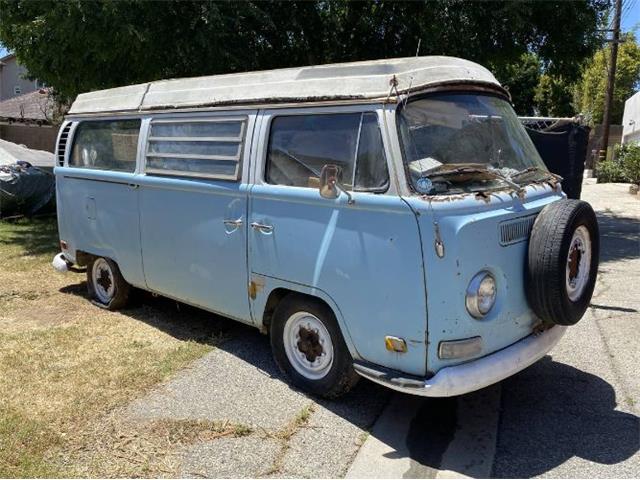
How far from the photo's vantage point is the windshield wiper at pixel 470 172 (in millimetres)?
3699

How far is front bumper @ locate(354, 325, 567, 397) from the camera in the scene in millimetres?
3527

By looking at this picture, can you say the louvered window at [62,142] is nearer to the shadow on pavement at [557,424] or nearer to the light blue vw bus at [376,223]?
the light blue vw bus at [376,223]

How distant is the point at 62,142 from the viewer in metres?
6.79

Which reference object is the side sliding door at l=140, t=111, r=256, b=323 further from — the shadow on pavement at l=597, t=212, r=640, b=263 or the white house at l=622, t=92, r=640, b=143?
the white house at l=622, t=92, r=640, b=143

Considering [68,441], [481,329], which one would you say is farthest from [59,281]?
[481,329]

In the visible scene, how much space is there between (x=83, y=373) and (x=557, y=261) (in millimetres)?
3609

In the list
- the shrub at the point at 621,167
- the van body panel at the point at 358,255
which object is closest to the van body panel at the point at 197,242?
the van body panel at the point at 358,255

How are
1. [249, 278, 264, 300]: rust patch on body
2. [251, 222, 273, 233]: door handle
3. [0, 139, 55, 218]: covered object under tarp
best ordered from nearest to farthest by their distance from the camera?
[251, 222, 273, 233]: door handle < [249, 278, 264, 300]: rust patch on body < [0, 139, 55, 218]: covered object under tarp

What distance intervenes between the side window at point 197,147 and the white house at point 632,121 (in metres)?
25.3

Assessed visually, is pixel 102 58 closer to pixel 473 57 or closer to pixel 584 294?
pixel 473 57

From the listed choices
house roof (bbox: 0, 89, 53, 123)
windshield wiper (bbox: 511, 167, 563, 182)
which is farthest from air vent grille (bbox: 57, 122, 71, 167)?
house roof (bbox: 0, 89, 53, 123)

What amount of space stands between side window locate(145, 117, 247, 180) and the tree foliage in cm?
415

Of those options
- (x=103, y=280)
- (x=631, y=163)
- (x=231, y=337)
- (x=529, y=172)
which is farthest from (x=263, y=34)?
(x=631, y=163)

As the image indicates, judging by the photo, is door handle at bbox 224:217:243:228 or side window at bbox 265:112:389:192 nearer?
side window at bbox 265:112:389:192
